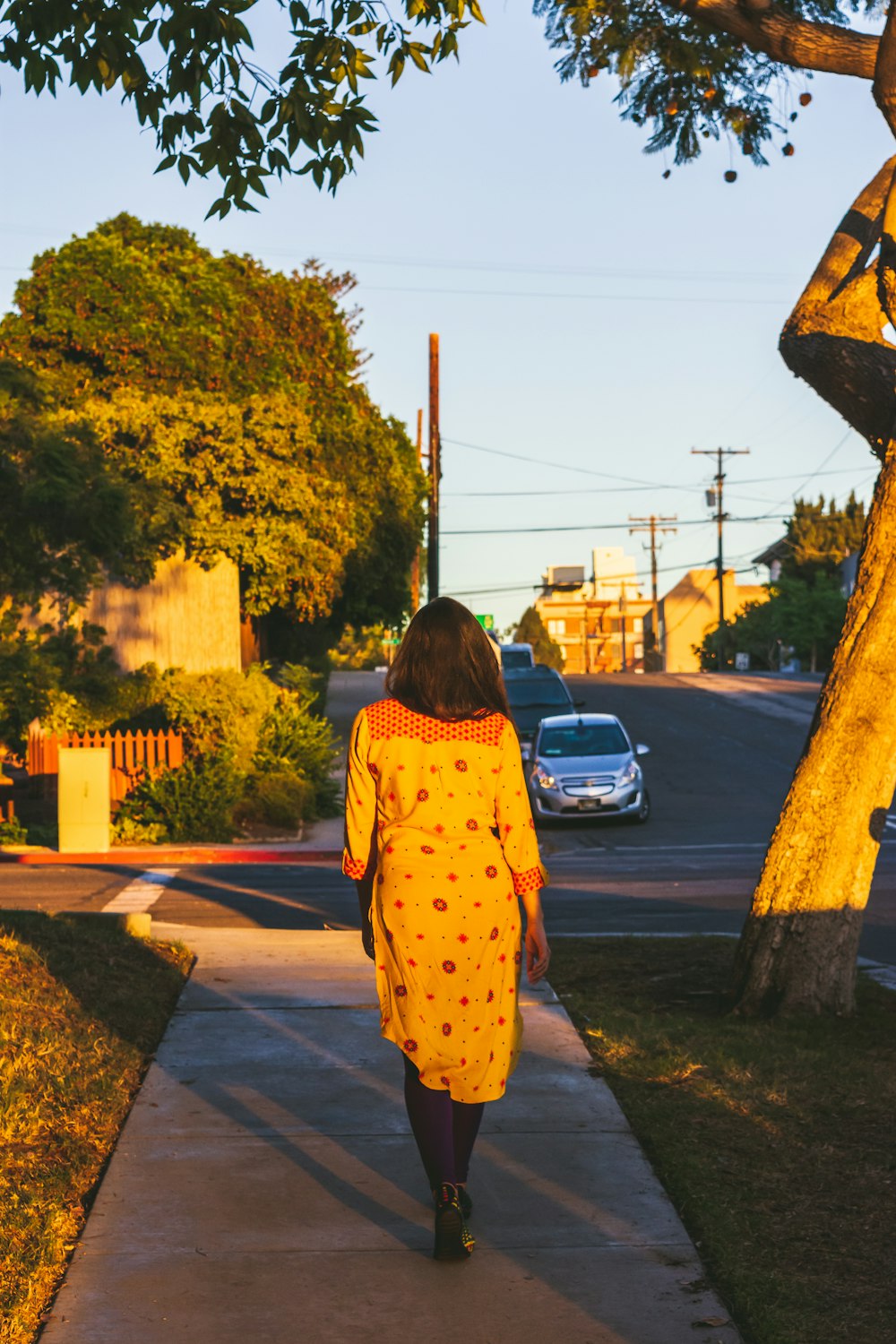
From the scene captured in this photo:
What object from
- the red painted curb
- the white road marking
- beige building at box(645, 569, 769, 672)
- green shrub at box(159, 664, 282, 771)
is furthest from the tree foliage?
the white road marking

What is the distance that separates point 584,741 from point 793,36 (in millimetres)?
17393

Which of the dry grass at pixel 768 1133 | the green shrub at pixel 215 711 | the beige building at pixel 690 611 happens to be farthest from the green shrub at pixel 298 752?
the beige building at pixel 690 611

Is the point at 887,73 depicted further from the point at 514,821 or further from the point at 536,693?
the point at 536,693

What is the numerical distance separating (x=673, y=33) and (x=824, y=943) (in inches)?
244

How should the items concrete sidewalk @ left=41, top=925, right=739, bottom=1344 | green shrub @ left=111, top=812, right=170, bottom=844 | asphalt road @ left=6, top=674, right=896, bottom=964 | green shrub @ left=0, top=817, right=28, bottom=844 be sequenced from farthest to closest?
1. green shrub @ left=0, top=817, right=28, bottom=844
2. green shrub @ left=111, top=812, right=170, bottom=844
3. asphalt road @ left=6, top=674, right=896, bottom=964
4. concrete sidewalk @ left=41, top=925, right=739, bottom=1344

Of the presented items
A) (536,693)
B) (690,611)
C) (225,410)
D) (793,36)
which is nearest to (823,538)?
(690,611)

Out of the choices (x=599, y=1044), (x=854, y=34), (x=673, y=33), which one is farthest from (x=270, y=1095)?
(x=673, y=33)

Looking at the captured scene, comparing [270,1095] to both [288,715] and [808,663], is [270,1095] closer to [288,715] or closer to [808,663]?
[288,715]

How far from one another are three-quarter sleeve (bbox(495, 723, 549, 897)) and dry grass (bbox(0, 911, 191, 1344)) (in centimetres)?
175

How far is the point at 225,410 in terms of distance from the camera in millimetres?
27422

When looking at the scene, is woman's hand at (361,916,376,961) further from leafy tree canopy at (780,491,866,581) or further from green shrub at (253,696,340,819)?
leafy tree canopy at (780,491,866,581)

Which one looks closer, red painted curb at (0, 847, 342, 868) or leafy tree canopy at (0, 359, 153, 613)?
leafy tree canopy at (0, 359, 153, 613)

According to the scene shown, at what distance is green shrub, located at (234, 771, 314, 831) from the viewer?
22594mm

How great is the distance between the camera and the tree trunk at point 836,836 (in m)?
7.50
